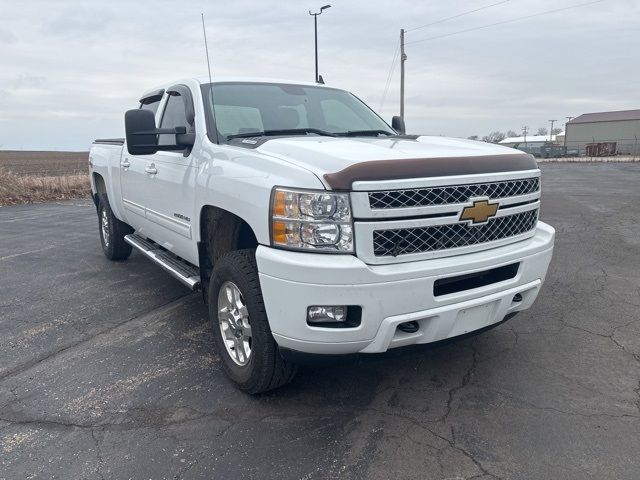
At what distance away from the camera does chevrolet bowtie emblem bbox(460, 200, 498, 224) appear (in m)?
2.73

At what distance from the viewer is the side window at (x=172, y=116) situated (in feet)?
14.5

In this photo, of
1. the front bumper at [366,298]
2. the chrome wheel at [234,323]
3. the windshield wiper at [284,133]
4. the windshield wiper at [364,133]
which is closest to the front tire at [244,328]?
the chrome wheel at [234,323]

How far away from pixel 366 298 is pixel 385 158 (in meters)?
0.71

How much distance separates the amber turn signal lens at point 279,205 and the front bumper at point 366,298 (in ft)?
0.61

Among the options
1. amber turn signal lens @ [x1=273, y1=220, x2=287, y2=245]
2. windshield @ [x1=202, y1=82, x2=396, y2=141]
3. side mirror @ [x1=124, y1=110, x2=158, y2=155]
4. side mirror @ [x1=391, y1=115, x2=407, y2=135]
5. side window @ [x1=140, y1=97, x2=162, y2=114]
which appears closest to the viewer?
amber turn signal lens @ [x1=273, y1=220, x2=287, y2=245]

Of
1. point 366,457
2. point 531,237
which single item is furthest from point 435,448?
point 531,237

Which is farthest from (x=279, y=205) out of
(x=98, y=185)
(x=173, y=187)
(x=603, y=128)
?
(x=603, y=128)

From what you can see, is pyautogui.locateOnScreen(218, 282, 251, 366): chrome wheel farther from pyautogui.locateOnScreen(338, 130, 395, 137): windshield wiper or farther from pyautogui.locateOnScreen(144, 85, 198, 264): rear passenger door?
pyautogui.locateOnScreen(338, 130, 395, 137): windshield wiper

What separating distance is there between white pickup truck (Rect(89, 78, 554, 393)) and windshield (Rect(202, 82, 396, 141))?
0.04 meters

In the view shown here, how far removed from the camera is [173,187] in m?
3.99

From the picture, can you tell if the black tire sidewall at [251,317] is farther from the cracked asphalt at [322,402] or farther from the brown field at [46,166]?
the brown field at [46,166]

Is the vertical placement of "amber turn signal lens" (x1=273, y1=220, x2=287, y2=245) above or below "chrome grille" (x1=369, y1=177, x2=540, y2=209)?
below

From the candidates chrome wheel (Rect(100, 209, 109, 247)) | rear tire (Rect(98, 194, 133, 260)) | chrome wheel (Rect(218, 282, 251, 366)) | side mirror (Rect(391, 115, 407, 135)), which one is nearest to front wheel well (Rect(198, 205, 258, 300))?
chrome wheel (Rect(218, 282, 251, 366))

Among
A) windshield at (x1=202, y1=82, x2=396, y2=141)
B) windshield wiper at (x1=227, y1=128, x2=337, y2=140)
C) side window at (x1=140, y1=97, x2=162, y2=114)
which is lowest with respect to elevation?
Result: windshield wiper at (x1=227, y1=128, x2=337, y2=140)
